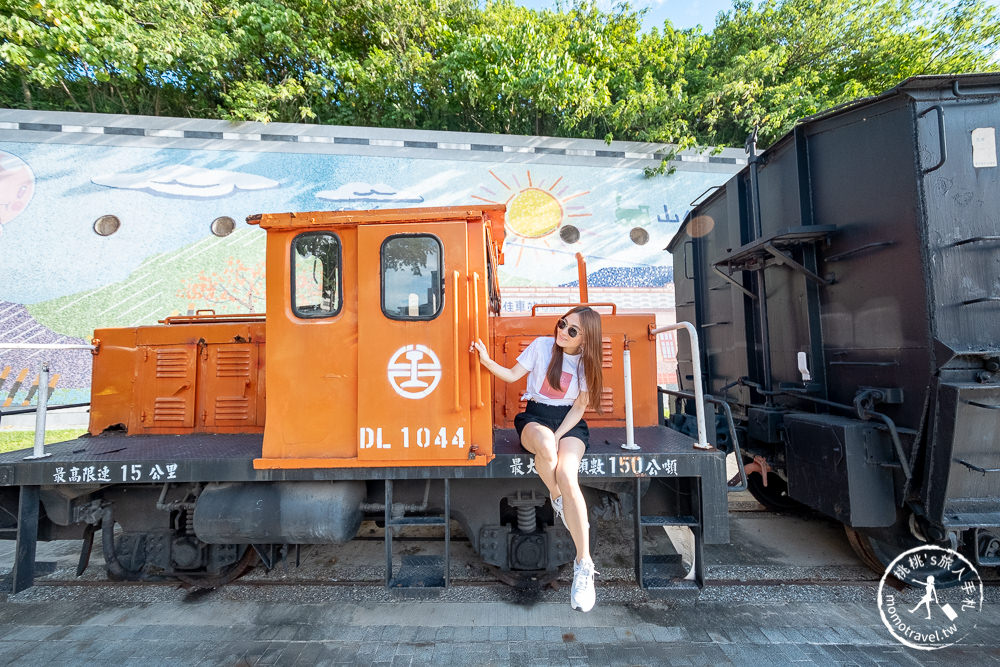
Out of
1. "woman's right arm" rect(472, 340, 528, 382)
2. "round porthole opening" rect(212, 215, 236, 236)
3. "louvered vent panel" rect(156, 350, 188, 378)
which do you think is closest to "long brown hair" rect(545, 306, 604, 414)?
"woman's right arm" rect(472, 340, 528, 382)

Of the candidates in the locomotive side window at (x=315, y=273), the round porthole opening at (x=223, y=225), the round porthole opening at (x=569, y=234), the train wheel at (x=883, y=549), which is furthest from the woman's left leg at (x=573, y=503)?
the round porthole opening at (x=223, y=225)

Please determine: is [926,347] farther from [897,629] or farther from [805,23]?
[805,23]

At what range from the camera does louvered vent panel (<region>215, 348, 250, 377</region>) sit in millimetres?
3988

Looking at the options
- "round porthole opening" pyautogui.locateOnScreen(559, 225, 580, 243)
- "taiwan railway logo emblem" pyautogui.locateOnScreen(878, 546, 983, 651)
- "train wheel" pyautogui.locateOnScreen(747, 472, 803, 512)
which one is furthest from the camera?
"round porthole opening" pyautogui.locateOnScreen(559, 225, 580, 243)

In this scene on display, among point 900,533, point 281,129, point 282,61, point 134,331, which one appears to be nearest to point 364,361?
point 134,331

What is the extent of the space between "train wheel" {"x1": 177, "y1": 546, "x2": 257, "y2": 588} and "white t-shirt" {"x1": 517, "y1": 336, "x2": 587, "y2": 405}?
9.23ft

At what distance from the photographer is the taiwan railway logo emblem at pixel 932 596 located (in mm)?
3072

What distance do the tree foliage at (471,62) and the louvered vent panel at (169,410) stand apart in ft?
26.6

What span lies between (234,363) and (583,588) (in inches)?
139

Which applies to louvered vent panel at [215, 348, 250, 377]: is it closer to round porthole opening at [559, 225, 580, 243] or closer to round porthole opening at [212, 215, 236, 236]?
round porthole opening at [212, 215, 236, 236]

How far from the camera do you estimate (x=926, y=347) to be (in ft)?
9.66

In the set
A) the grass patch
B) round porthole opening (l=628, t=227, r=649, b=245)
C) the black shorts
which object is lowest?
the grass patch

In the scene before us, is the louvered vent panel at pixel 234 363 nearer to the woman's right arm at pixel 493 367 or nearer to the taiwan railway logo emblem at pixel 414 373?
the taiwan railway logo emblem at pixel 414 373

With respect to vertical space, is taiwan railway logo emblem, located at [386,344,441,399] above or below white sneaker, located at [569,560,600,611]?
above
